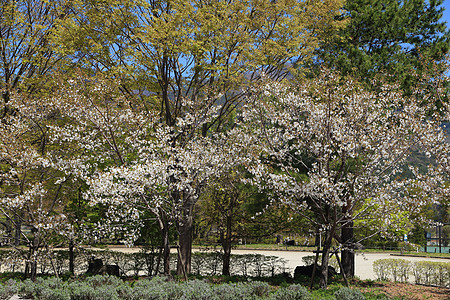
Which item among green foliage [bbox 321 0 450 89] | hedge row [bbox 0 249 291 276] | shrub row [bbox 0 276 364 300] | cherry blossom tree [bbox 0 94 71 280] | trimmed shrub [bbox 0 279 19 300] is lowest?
hedge row [bbox 0 249 291 276]

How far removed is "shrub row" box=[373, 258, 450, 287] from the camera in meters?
13.0

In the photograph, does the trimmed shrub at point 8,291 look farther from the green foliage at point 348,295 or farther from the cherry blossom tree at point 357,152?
the green foliage at point 348,295

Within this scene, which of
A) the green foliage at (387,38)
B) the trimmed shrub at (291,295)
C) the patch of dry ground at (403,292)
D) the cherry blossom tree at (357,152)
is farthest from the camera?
the green foliage at (387,38)

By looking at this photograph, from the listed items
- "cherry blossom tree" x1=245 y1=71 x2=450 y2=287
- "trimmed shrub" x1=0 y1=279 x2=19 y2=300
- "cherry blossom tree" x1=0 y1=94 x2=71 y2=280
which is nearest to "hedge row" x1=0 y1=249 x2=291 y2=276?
"cherry blossom tree" x1=0 y1=94 x2=71 y2=280

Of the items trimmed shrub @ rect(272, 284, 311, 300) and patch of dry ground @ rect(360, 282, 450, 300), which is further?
patch of dry ground @ rect(360, 282, 450, 300)

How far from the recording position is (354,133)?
854 cm

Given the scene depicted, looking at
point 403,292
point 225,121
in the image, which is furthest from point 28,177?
point 403,292

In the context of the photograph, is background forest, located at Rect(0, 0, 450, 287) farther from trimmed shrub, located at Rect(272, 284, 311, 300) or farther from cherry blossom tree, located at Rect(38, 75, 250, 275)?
trimmed shrub, located at Rect(272, 284, 311, 300)

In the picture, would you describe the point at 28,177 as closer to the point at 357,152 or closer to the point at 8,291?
the point at 8,291

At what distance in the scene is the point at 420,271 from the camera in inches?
536

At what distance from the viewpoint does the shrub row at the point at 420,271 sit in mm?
13000

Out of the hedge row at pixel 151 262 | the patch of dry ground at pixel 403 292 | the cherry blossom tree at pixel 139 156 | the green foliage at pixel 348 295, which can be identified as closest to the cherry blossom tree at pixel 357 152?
the green foliage at pixel 348 295

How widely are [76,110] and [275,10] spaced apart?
22.7 ft

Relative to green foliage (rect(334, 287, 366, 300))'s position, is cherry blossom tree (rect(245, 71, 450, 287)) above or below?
above
